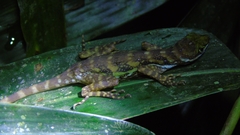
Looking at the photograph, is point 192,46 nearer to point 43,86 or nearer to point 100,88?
point 100,88

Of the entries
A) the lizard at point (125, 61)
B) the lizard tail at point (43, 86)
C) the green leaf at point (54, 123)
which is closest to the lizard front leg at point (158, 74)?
the lizard at point (125, 61)

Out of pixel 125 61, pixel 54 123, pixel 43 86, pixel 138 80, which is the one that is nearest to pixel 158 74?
pixel 138 80

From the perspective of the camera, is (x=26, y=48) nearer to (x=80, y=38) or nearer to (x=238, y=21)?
(x=80, y=38)

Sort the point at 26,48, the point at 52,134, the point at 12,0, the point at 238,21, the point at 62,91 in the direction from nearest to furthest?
the point at 52,134, the point at 62,91, the point at 12,0, the point at 26,48, the point at 238,21

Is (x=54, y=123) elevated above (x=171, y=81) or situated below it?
above

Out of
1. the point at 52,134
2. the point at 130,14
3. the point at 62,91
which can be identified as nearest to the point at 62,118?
the point at 52,134

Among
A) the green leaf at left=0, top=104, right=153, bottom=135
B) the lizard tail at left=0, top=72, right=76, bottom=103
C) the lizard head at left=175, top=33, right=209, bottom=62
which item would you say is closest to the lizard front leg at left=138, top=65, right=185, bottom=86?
the lizard head at left=175, top=33, right=209, bottom=62

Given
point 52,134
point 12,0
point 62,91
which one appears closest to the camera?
point 52,134
